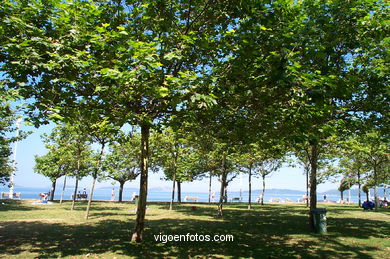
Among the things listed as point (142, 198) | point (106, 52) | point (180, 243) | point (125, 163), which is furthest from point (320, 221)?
point (125, 163)

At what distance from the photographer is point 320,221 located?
12961mm

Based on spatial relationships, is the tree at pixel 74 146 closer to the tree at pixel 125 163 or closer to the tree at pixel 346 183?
the tree at pixel 125 163

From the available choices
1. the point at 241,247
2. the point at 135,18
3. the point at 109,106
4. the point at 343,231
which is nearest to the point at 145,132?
the point at 109,106

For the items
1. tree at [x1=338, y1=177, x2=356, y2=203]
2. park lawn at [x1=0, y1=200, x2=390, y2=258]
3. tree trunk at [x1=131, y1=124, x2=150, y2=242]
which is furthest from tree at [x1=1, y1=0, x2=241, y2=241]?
tree at [x1=338, y1=177, x2=356, y2=203]

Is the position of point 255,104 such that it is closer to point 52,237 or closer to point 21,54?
point 21,54

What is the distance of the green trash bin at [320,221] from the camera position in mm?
12875

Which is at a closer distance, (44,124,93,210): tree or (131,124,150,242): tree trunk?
(131,124,150,242): tree trunk

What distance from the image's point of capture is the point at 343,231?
45.4 ft

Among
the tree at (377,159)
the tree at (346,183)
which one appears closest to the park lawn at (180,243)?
the tree at (377,159)

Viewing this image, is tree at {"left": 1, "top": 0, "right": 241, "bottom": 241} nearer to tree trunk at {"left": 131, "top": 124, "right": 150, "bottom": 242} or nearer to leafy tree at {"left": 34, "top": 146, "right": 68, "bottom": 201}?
tree trunk at {"left": 131, "top": 124, "right": 150, "bottom": 242}

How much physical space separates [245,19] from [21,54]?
19.7 feet

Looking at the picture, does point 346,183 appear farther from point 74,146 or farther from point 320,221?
point 74,146

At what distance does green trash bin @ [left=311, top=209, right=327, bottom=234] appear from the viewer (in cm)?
1288

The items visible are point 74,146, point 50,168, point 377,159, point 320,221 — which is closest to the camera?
point 320,221
